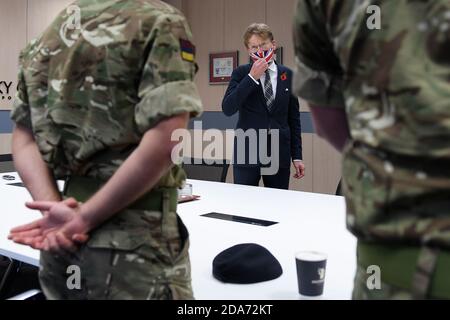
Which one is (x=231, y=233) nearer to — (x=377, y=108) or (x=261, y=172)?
(x=377, y=108)

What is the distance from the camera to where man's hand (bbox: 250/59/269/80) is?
131 inches

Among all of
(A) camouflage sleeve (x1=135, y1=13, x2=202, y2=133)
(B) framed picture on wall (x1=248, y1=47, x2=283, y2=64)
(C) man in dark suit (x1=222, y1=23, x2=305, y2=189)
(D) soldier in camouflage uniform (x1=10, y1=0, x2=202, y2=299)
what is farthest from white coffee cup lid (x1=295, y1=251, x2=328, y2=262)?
(B) framed picture on wall (x1=248, y1=47, x2=283, y2=64)

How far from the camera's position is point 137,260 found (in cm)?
96

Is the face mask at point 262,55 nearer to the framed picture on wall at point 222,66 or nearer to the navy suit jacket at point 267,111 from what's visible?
the navy suit jacket at point 267,111

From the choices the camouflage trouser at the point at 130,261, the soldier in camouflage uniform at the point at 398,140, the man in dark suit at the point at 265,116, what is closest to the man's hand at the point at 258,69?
the man in dark suit at the point at 265,116

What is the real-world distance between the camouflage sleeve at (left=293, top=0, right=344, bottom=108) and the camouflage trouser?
365 millimetres

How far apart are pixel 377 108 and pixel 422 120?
6 centimetres

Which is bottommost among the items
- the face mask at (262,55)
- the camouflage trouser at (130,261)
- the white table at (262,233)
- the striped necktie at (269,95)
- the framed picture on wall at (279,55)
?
the white table at (262,233)

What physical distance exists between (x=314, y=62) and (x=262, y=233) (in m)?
1.12

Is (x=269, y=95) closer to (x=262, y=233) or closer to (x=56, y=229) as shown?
(x=262, y=233)

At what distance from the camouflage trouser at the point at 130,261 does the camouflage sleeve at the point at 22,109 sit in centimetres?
32

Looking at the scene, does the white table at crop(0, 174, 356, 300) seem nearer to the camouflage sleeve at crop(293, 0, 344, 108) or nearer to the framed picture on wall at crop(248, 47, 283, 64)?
the camouflage sleeve at crop(293, 0, 344, 108)

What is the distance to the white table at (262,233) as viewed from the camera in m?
1.33
